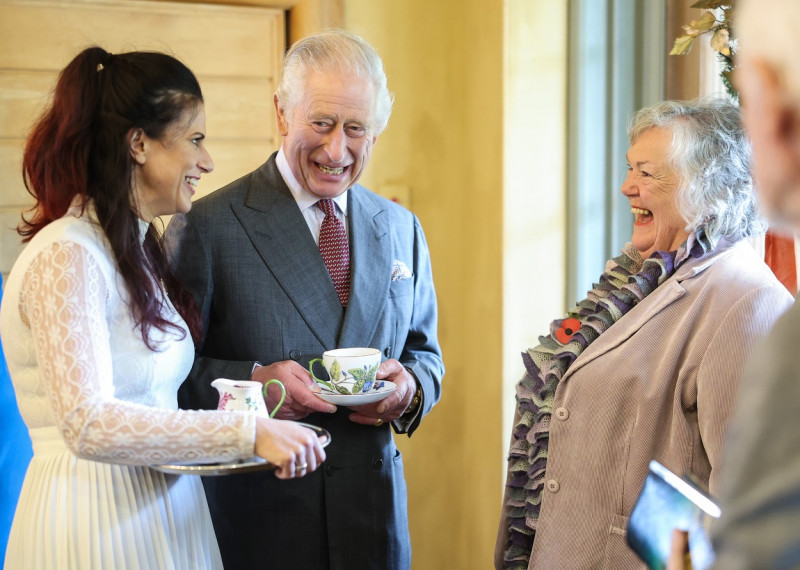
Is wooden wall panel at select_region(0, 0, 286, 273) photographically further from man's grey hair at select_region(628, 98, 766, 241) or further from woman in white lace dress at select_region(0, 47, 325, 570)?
man's grey hair at select_region(628, 98, 766, 241)

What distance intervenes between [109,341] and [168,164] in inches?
12.8

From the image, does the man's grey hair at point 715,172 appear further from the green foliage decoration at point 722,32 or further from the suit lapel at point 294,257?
the suit lapel at point 294,257

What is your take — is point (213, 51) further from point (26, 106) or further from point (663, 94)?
point (663, 94)

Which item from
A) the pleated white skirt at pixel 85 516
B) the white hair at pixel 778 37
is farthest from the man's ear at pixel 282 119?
the white hair at pixel 778 37

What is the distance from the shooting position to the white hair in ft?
2.11

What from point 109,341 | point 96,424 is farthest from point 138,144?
point 96,424

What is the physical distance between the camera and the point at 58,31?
281 cm

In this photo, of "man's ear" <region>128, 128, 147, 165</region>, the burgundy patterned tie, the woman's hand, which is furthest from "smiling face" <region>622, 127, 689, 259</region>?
"man's ear" <region>128, 128, 147, 165</region>

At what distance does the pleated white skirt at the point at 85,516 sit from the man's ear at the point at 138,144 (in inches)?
18.9

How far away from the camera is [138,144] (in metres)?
1.44

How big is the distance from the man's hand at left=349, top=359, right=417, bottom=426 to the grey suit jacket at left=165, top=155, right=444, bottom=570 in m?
0.05

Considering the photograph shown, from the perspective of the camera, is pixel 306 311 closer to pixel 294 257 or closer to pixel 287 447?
pixel 294 257

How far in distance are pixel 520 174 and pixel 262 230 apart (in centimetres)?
120

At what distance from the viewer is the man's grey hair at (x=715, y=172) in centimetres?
174
